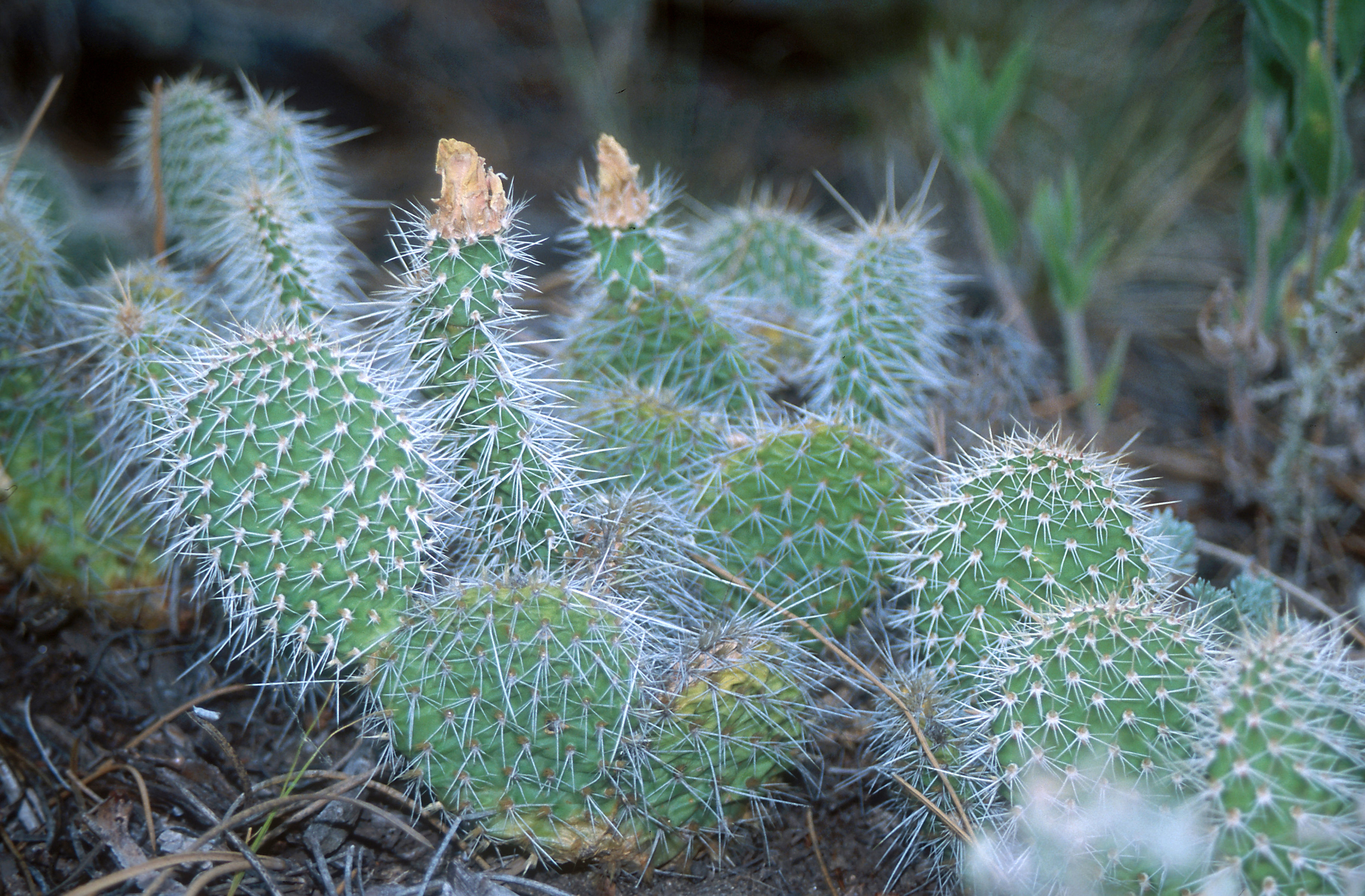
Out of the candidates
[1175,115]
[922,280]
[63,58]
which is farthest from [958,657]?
[63,58]

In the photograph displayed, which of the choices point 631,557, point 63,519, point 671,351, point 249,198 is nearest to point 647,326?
point 671,351

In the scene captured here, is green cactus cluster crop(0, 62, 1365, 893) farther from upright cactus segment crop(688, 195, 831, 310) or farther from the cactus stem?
upright cactus segment crop(688, 195, 831, 310)

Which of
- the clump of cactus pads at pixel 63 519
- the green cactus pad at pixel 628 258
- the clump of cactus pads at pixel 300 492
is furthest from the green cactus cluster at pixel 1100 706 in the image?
the clump of cactus pads at pixel 63 519

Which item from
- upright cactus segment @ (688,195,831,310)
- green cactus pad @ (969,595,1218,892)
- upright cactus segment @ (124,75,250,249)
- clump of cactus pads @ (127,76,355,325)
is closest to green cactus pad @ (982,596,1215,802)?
green cactus pad @ (969,595,1218,892)

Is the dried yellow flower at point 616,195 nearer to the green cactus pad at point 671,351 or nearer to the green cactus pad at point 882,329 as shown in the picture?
the green cactus pad at point 671,351

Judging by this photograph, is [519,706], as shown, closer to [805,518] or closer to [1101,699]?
[805,518]
